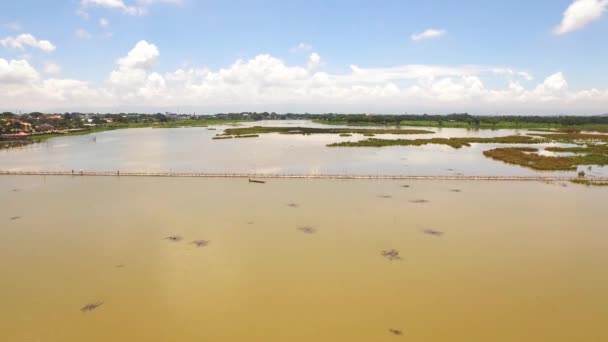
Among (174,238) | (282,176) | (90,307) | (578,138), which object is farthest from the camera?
(578,138)

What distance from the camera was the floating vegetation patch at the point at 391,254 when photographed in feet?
42.4

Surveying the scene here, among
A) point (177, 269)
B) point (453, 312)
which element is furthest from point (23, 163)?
point (453, 312)

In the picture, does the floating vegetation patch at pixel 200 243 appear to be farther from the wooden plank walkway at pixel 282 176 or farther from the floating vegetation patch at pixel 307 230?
the wooden plank walkway at pixel 282 176

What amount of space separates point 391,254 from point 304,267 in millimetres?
3362

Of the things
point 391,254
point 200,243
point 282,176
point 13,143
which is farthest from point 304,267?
point 13,143

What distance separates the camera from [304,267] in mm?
12242

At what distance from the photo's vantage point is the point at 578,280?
1142 centimetres

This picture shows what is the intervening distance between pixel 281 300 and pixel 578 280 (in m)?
9.45

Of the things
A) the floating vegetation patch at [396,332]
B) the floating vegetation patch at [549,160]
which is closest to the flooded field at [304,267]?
the floating vegetation patch at [396,332]

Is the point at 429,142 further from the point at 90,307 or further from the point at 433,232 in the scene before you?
the point at 90,307

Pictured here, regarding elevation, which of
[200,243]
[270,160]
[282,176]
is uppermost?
[270,160]

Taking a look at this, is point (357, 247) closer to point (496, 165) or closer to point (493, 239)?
point (493, 239)

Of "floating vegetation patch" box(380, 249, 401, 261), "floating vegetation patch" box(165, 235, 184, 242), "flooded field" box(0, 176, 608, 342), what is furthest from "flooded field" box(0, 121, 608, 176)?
"floating vegetation patch" box(380, 249, 401, 261)

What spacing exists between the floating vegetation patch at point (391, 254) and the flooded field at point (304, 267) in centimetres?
8
